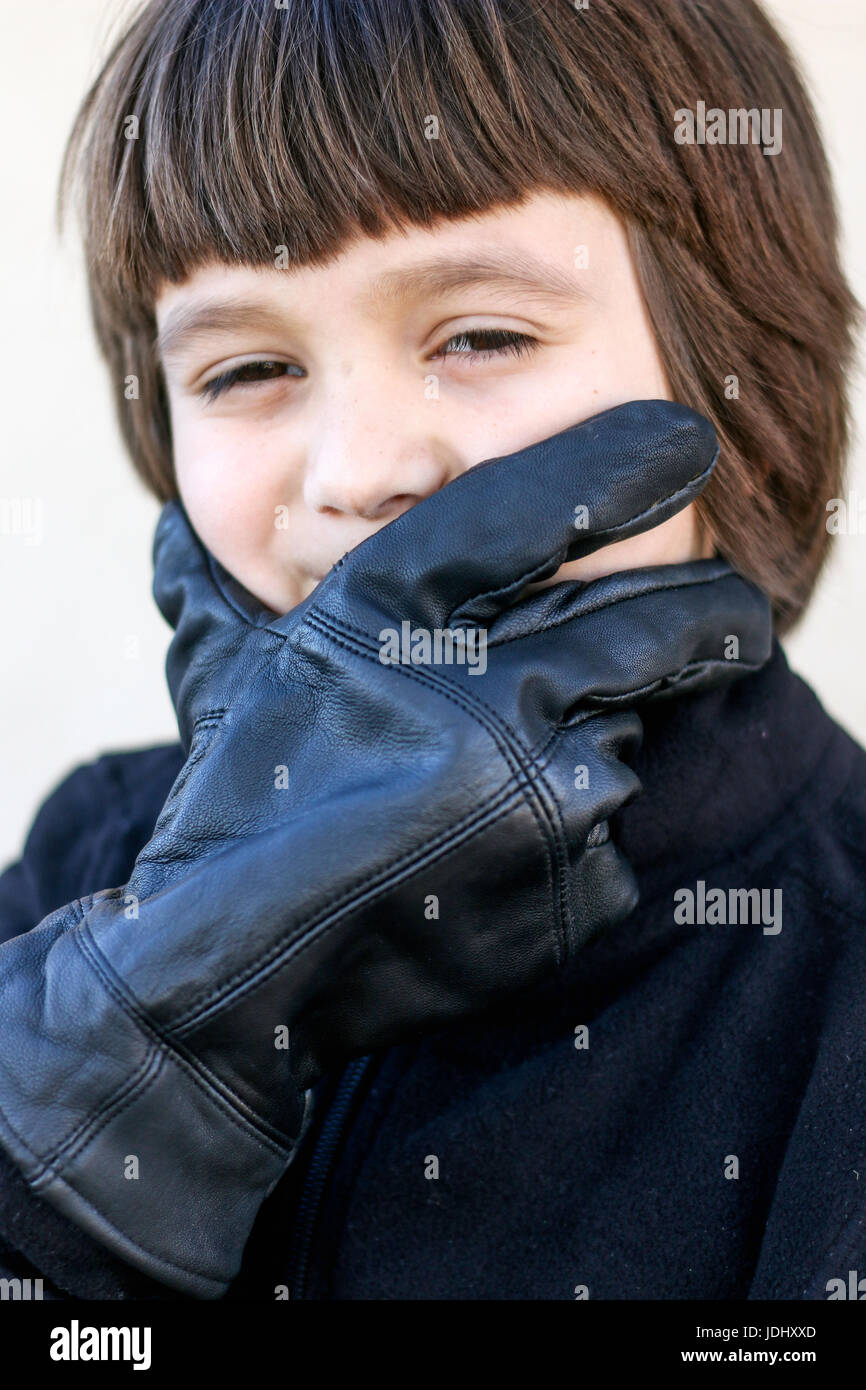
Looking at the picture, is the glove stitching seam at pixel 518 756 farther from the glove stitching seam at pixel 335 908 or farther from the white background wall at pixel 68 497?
the white background wall at pixel 68 497

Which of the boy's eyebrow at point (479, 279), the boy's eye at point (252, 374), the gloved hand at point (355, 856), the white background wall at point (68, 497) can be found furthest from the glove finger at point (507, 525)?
the white background wall at point (68, 497)

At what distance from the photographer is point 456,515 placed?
2.96 feet

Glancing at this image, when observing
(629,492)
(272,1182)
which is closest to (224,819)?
(272,1182)

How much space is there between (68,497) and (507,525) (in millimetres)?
1411

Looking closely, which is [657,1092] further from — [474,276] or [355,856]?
[474,276]

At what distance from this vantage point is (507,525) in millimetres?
893

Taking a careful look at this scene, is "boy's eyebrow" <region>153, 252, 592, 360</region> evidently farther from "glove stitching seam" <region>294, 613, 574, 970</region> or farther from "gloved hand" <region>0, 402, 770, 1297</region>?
"glove stitching seam" <region>294, 613, 574, 970</region>

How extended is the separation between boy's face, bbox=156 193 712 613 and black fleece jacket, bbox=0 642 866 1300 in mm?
232

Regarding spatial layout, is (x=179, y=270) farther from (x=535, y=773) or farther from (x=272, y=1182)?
(x=272, y=1182)

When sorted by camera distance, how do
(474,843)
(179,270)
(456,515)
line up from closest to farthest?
1. (474,843)
2. (456,515)
3. (179,270)

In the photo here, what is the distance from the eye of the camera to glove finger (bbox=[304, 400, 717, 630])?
89cm

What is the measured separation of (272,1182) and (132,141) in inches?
35.2

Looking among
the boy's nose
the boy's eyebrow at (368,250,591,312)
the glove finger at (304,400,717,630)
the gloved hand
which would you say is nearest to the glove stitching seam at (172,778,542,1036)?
the gloved hand

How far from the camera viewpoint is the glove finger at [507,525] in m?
0.89
